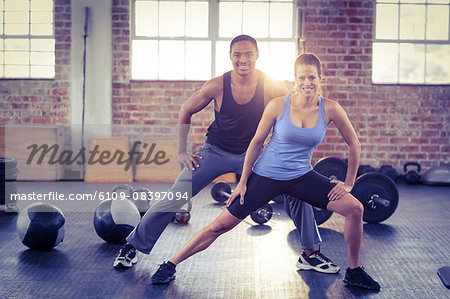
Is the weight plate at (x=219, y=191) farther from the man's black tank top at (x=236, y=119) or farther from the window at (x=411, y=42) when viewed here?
the window at (x=411, y=42)

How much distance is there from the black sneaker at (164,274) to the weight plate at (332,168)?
6.90 ft

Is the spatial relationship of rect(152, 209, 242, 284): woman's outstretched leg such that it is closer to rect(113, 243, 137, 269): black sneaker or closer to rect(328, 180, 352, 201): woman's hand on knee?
rect(113, 243, 137, 269): black sneaker

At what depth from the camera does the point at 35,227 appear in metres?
3.20

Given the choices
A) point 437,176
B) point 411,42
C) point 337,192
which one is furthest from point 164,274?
point 411,42

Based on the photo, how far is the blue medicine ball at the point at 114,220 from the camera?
11.0ft

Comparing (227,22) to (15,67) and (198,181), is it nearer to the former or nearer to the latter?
(15,67)

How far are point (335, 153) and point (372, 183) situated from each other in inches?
107

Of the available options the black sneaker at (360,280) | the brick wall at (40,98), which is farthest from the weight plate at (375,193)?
the brick wall at (40,98)

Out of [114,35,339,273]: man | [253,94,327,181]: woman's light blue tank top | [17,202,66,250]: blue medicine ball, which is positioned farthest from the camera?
[17,202,66,250]: blue medicine ball

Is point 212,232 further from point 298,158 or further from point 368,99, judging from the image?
point 368,99

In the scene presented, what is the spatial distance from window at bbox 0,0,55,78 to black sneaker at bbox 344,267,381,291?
5313 millimetres

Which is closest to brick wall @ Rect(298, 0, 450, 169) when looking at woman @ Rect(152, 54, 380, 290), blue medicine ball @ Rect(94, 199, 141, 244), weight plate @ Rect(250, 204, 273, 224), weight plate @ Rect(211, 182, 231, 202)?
weight plate @ Rect(211, 182, 231, 202)

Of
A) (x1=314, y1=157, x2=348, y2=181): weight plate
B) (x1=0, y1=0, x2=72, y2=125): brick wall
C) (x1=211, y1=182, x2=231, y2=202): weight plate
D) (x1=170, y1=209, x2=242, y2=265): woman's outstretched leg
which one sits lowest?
(x1=211, y1=182, x2=231, y2=202): weight plate

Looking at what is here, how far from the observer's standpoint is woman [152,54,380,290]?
7.95ft
